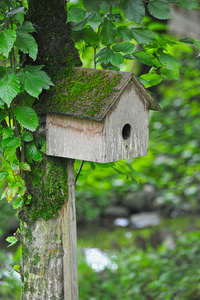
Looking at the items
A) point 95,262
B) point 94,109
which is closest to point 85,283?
point 95,262

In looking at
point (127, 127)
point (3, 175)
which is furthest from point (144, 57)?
point (3, 175)

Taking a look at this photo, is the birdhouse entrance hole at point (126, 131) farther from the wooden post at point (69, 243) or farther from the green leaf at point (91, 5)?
the green leaf at point (91, 5)

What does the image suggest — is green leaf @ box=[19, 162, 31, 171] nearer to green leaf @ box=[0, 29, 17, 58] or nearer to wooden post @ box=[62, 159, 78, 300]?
wooden post @ box=[62, 159, 78, 300]

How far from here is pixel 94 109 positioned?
1376 mm

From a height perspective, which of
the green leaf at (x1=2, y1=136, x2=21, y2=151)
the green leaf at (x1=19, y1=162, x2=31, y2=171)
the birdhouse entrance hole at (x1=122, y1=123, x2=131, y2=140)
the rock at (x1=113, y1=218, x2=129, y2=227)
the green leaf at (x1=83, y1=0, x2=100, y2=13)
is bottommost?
the green leaf at (x1=19, y1=162, x2=31, y2=171)

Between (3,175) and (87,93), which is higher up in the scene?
(87,93)

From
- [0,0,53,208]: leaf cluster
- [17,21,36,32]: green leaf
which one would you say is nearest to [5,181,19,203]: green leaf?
[0,0,53,208]: leaf cluster

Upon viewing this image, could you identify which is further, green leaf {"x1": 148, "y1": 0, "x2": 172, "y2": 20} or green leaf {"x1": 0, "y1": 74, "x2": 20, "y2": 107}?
green leaf {"x1": 148, "y1": 0, "x2": 172, "y2": 20}

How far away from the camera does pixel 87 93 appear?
145cm

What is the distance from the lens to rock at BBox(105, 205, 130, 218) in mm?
6457

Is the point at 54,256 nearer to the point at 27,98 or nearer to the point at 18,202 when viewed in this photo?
the point at 18,202

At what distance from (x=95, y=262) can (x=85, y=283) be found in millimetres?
548

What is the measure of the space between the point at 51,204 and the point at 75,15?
2.62 feet

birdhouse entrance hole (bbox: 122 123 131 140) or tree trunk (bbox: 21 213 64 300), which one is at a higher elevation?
birdhouse entrance hole (bbox: 122 123 131 140)
